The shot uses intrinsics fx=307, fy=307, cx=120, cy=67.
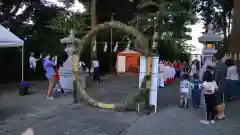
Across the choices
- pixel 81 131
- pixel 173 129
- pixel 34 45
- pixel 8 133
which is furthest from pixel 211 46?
pixel 34 45

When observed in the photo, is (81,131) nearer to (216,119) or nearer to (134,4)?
(216,119)

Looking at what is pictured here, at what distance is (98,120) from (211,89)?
3153 mm

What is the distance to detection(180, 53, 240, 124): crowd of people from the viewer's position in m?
8.25

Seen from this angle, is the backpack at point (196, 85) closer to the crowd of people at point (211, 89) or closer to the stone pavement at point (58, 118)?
the crowd of people at point (211, 89)

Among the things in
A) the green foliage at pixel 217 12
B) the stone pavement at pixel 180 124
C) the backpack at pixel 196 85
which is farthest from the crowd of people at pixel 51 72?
the green foliage at pixel 217 12

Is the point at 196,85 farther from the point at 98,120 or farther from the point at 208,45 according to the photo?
the point at 98,120

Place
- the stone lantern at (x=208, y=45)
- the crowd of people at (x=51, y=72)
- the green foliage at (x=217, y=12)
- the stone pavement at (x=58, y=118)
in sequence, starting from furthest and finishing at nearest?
the green foliage at (x=217, y=12)
the crowd of people at (x=51, y=72)
the stone lantern at (x=208, y=45)
the stone pavement at (x=58, y=118)

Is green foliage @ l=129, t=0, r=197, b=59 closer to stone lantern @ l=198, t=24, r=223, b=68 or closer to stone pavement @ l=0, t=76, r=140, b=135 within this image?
A: stone lantern @ l=198, t=24, r=223, b=68

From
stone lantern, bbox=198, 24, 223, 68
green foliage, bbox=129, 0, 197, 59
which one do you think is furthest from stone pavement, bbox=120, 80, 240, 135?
green foliage, bbox=129, 0, 197, 59

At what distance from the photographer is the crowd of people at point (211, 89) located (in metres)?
8.25

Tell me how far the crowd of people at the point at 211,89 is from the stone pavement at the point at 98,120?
38cm

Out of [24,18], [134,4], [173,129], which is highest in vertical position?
[134,4]

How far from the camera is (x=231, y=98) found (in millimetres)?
12445

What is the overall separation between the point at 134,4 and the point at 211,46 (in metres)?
18.9
